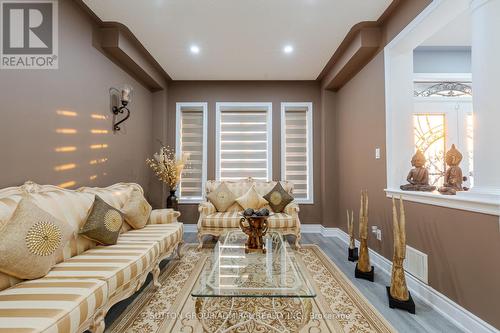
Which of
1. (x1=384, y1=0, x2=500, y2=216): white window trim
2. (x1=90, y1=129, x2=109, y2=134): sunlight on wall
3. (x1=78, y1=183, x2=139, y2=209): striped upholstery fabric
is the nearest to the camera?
(x1=384, y1=0, x2=500, y2=216): white window trim

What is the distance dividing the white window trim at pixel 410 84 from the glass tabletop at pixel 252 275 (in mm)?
1331

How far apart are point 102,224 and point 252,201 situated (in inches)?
88.8

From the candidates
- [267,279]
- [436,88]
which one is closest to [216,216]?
[267,279]

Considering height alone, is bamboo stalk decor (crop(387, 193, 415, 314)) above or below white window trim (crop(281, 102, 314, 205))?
below

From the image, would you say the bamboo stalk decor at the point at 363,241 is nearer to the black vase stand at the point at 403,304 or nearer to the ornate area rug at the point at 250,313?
the ornate area rug at the point at 250,313

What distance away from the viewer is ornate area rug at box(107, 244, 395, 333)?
1763 mm

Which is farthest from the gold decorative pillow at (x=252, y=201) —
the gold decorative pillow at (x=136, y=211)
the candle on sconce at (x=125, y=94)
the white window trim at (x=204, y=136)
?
the candle on sconce at (x=125, y=94)

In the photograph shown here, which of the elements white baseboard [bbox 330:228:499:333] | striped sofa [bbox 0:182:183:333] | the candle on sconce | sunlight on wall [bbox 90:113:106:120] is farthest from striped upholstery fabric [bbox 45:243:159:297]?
white baseboard [bbox 330:228:499:333]

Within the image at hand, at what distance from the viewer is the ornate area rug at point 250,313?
1763 millimetres

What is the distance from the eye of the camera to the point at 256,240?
2316 millimetres

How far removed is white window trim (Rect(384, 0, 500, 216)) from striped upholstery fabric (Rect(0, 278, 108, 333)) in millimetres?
2601

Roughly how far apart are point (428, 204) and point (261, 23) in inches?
105

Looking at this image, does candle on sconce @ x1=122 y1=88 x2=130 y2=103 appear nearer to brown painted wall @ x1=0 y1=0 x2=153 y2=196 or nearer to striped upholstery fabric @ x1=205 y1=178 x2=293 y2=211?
brown painted wall @ x1=0 y1=0 x2=153 y2=196

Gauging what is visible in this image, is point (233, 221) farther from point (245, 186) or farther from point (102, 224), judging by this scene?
point (102, 224)
